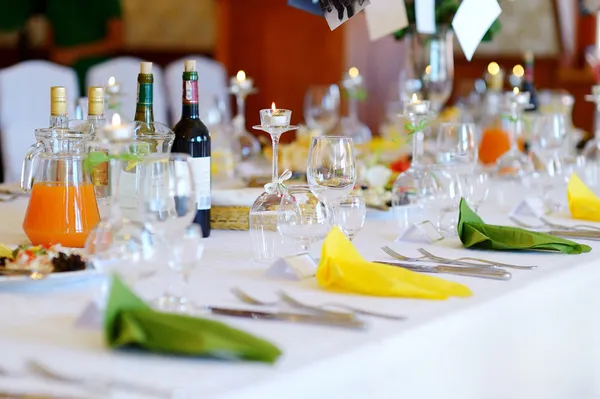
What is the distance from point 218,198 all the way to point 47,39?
5585 millimetres

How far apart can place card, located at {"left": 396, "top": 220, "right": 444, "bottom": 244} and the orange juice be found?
1.84ft

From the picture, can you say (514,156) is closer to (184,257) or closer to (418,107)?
(418,107)

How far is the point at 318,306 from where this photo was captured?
3.85 feet

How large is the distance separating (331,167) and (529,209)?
661 millimetres

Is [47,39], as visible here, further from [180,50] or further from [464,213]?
[464,213]

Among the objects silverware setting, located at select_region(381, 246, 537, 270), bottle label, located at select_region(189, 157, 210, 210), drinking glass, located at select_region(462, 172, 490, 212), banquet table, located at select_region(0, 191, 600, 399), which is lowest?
banquet table, located at select_region(0, 191, 600, 399)

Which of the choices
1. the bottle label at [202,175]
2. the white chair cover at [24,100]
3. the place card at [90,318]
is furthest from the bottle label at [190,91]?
the white chair cover at [24,100]

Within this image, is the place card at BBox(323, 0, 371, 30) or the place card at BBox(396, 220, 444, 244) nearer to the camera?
the place card at BBox(396, 220, 444, 244)

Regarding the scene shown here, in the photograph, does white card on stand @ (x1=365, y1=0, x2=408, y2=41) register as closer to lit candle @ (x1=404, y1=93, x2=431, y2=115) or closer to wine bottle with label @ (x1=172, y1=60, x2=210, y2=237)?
lit candle @ (x1=404, y1=93, x2=431, y2=115)

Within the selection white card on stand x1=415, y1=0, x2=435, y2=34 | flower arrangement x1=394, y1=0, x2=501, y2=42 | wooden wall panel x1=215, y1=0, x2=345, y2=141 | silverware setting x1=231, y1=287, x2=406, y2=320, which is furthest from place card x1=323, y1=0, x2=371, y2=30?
wooden wall panel x1=215, y1=0, x2=345, y2=141

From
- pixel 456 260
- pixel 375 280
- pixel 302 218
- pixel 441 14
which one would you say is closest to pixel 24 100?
pixel 441 14

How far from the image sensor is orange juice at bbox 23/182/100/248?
59.2 inches

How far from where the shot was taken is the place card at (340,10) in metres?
1.89

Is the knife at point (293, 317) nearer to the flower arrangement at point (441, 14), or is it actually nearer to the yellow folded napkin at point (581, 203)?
the yellow folded napkin at point (581, 203)
